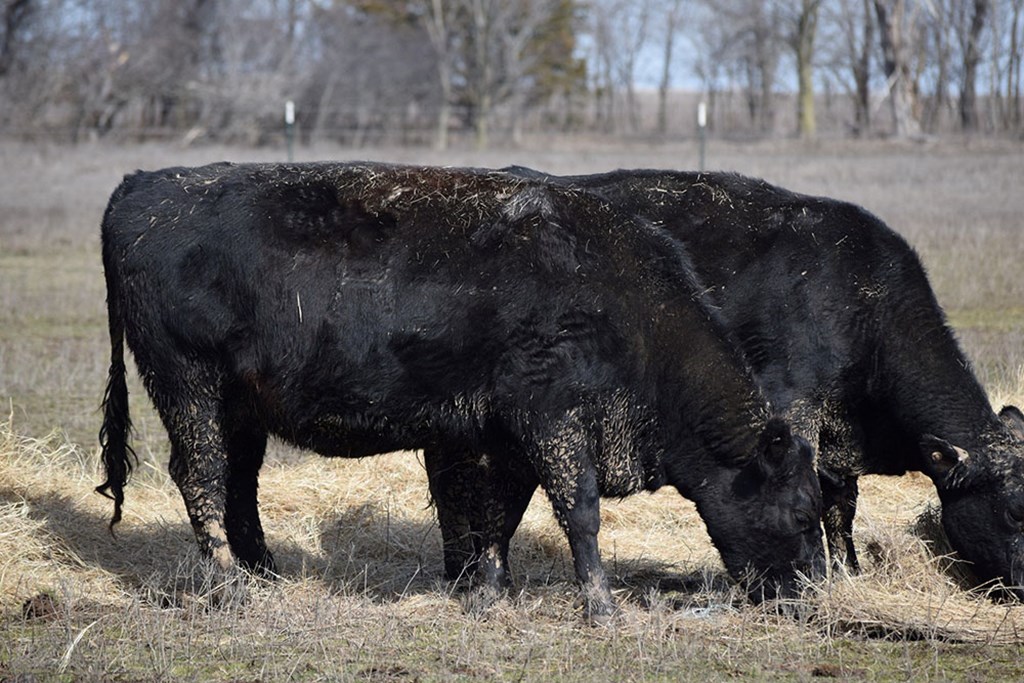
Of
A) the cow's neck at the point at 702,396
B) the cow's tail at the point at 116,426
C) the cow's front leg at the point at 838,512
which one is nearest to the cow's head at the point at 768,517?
the cow's neck at the point at 702,396

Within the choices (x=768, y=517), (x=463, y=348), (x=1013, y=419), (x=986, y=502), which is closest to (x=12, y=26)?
(x=463, y=348)

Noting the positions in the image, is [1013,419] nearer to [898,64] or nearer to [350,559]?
[350,559]

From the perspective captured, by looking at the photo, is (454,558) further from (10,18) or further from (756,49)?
(756,49)

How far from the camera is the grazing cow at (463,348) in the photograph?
639cm

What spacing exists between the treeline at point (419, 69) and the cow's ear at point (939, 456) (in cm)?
3819

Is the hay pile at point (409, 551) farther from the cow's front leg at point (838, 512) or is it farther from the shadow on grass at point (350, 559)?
the cow's front leg at point (838, 512)

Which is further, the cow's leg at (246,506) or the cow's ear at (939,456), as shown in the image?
the cow's leg at (246,506)

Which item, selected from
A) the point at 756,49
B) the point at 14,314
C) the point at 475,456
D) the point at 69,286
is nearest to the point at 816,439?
the point at 475,456

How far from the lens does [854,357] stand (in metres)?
7.33

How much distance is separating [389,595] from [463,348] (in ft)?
4.91

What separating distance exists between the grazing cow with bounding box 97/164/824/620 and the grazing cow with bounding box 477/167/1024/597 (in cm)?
89

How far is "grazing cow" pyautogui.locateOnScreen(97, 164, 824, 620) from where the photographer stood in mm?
6395

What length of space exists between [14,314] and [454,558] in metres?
11.0

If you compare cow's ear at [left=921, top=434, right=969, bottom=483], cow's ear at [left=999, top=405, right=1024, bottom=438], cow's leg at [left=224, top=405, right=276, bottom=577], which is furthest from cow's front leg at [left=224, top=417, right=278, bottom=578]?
cow's ear at [left=999, top=405, right=1024, bottom=438]
